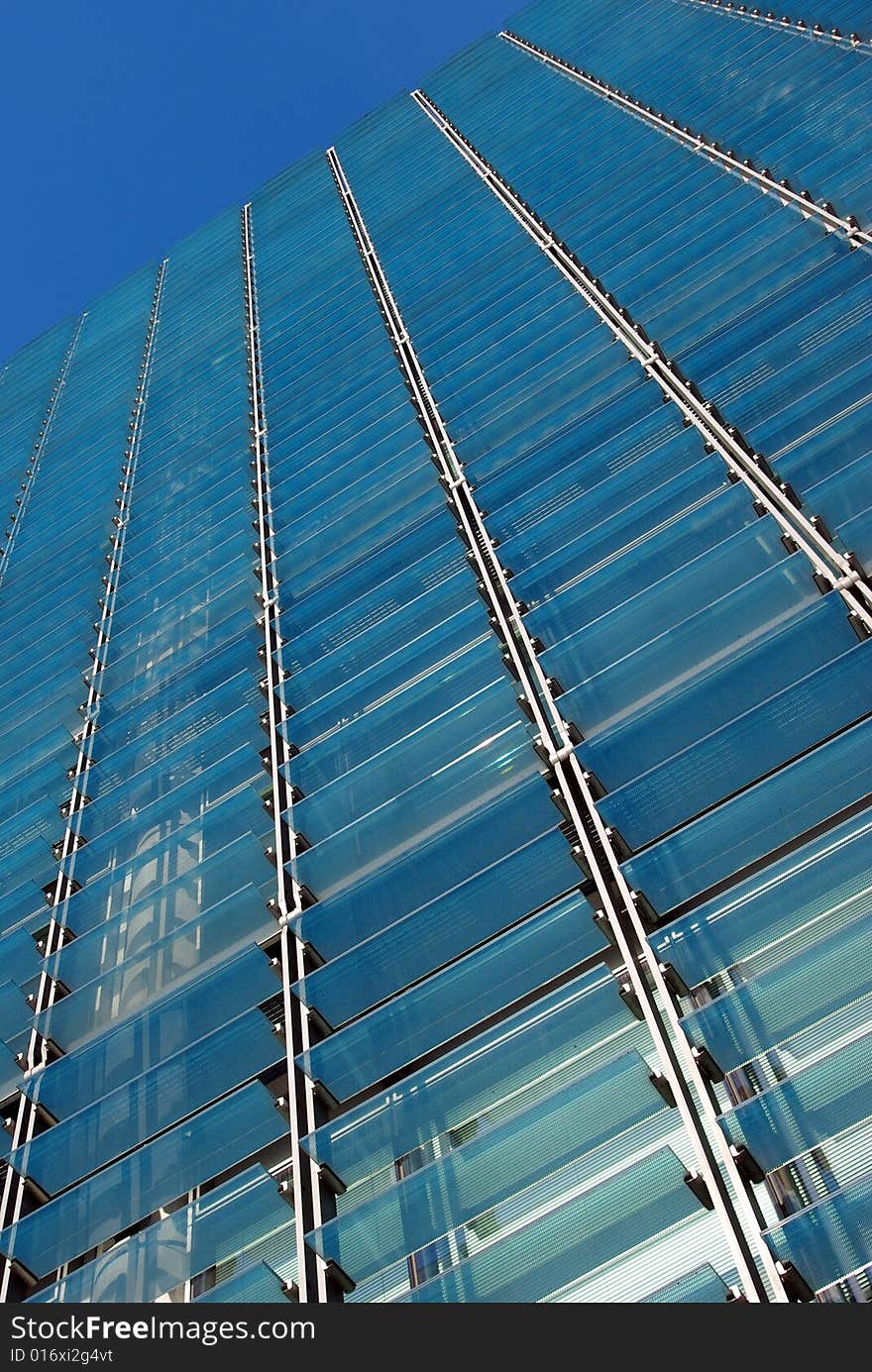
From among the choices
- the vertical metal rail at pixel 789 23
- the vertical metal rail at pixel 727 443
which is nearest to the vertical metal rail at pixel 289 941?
the vertical metal rail at pixel 727 443

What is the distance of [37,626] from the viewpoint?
17.5m

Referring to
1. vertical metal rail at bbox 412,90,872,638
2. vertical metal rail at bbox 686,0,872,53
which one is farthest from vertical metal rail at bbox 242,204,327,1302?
vertical metal rail at bbox 686,0,872,53

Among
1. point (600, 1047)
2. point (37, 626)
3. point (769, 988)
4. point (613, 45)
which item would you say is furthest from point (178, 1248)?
point (613, 45)

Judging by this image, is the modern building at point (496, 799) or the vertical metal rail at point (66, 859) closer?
the modern building at point (496, 799)

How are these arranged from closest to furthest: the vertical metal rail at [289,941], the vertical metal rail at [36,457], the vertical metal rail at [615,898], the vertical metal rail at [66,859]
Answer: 1. the vertical metal rail at [615,898]
2. the vertical metal rail at [289,941]
3. the vertical metal rail at [66,859]
4. the vertical metal rail at [36,457]

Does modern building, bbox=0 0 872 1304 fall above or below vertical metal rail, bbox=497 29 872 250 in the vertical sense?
below

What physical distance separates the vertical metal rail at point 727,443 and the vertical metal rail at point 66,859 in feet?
20.9

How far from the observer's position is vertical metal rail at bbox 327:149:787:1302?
5902 millimetres

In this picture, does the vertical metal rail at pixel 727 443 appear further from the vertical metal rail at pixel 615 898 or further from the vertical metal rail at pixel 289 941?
the vertical metal rail at pixel 289 941

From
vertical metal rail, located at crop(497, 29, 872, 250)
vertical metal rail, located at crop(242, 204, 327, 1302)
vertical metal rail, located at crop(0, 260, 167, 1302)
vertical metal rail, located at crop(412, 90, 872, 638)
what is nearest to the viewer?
vertical metal rail, located at crop(242, 204, 327, 1302)

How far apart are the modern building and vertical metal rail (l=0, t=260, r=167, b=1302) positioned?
0.06 meters

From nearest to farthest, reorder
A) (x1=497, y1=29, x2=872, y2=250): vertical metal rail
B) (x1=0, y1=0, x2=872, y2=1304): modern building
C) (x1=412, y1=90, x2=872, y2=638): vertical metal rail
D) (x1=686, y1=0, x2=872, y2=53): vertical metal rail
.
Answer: (x1=0, y1=0, x2=872, y2=1304): modern building
(x1=412, y1=90, x2=872, y2=638): vertical metal rail
(x1=497, y1=29, x2=872, y2=250): vertical metal rail
(x1=686, y1=0, x2=872, y2=53): vertical metal rail

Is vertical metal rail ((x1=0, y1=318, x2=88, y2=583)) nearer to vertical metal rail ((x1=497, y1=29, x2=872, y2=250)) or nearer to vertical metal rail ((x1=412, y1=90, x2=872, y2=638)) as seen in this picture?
vertical metal rail ((x1=412, y1=90, x2=872, y2=638))

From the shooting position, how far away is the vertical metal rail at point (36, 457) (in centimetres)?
2150
